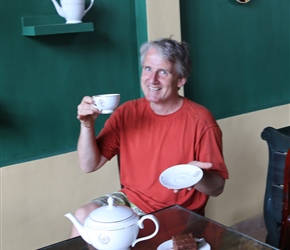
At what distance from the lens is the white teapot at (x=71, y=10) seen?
210cm

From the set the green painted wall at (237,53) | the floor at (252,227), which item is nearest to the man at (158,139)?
the green painted wall at (237,53)

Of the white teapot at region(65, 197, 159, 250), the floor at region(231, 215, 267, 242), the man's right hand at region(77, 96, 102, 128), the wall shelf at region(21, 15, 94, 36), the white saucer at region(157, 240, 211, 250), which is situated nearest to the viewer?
the white teapot at region(65, 197, 159, 250)

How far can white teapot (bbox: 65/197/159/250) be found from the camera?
4.18ft

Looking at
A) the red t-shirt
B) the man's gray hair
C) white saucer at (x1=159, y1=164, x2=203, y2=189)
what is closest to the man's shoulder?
the red t-shirt

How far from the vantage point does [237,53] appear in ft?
9.74

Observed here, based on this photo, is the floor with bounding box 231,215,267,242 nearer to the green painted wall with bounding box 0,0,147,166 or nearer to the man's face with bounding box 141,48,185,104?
the green painted wall with bounding box 0,0,147,166

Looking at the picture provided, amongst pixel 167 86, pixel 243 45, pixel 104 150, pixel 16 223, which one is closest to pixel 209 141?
pixel 167 86

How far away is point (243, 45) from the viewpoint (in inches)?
118

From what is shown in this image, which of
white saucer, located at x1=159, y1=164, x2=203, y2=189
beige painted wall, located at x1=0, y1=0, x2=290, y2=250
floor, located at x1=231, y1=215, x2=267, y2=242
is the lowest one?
floor, located at x1=231, y1=215, x2=267, y2=242

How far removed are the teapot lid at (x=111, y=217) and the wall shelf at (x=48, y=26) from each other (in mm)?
1011

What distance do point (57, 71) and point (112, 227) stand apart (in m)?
1.13

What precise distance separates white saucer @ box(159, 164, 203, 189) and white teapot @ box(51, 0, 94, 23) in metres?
0.86

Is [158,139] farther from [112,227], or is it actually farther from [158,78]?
[112,227]

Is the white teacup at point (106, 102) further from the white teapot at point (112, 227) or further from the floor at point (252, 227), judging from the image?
the floor at point (252, 227)
